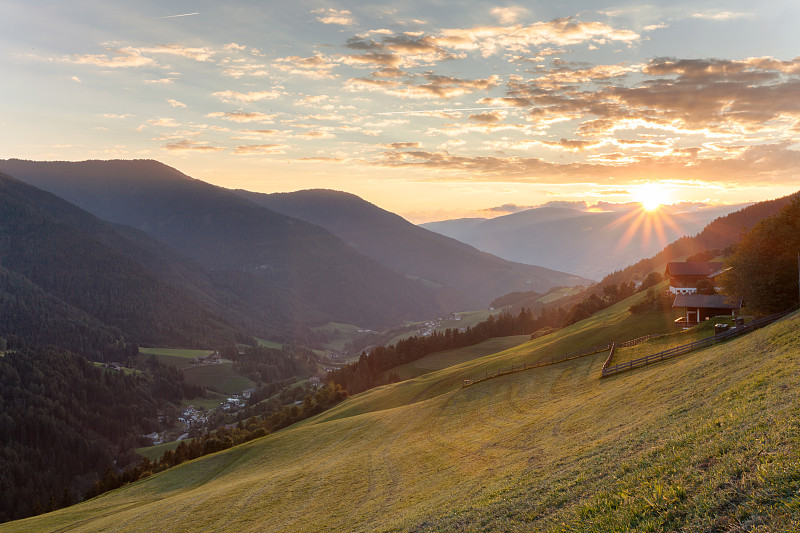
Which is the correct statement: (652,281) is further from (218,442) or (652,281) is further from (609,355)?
(218,442)

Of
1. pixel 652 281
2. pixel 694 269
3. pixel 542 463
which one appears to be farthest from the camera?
pixel 652 281

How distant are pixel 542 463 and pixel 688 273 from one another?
103417 mm

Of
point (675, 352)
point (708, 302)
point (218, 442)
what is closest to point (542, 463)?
point (675, 352)

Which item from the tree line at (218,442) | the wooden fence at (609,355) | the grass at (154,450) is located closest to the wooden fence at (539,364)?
the wooden fence at (609,355)

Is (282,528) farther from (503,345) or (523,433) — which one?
(503,345)

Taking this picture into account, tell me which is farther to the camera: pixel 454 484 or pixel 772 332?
pixel 772 332

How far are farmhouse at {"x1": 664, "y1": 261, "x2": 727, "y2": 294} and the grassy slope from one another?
202ft

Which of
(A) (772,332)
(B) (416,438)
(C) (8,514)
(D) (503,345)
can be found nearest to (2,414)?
(C) (8,514)

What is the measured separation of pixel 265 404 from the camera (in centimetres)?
17762

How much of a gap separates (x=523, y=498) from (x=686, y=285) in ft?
Result: 346

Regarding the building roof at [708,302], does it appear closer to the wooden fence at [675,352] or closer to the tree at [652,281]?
the wooden fence at [675,352]

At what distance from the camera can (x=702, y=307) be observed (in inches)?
3034

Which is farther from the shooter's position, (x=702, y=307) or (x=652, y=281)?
(x=652, y=281)

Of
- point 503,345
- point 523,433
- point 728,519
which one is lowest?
point 503,345
